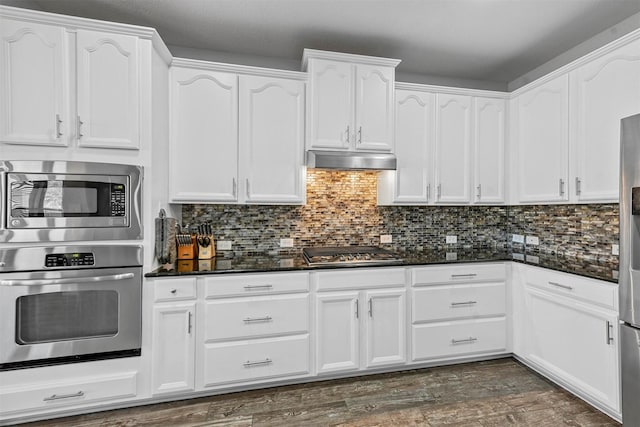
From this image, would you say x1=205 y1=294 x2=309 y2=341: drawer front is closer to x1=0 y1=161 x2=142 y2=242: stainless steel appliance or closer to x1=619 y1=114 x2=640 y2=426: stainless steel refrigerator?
x1=0 y1=161 x2=142 y2=242: stainless steel appliance

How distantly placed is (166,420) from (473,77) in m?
4.00

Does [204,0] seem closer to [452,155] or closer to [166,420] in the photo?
[452,155]

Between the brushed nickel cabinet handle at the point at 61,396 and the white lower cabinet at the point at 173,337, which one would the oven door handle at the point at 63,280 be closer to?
the white lower cabinet at the point at 173,337

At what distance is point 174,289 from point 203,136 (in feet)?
3.78

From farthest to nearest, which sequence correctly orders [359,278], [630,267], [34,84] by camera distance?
1. [359,278]
2. [34,84]
3. [630,267]

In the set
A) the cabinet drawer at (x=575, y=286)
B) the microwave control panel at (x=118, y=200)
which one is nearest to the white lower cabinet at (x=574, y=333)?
the cabinet drawer at (x=575, y=286)

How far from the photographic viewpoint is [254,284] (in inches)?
87.7

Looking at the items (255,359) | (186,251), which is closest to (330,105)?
(186,251)

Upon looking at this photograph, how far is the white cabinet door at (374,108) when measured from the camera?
2625mm

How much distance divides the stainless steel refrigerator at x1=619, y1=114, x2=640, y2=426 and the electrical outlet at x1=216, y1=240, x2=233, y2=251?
105 inches

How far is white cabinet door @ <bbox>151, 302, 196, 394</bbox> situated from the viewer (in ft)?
6.79

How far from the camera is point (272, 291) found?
2.25m

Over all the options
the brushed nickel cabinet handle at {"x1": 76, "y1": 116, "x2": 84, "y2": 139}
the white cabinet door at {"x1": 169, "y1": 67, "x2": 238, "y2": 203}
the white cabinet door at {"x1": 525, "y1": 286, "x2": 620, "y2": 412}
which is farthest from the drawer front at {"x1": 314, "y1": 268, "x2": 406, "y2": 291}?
the brushed nickel cabinet handle at {"x1": 76, "y1": 116, "x2": 84, "y2": 139}

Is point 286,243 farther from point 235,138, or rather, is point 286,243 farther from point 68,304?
point 68,304
